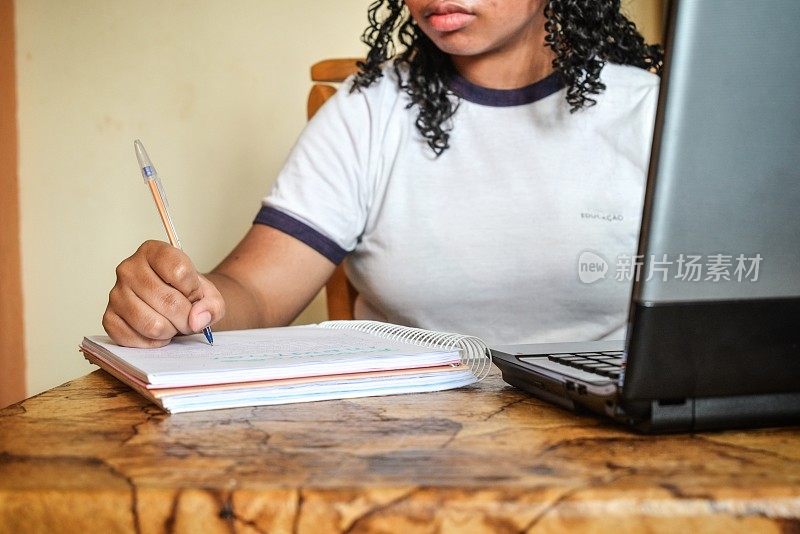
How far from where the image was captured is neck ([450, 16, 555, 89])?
1264mm

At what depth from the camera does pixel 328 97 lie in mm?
1414

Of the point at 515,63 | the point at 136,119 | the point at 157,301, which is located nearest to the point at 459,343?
the point at 157,301

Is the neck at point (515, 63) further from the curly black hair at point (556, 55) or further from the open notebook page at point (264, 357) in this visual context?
the open notebook page at point (264, 357)

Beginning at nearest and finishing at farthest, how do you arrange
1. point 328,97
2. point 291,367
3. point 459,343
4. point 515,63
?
point 291,367
point 459,343
point 515,63
point 328,97

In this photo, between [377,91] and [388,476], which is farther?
[377,91]

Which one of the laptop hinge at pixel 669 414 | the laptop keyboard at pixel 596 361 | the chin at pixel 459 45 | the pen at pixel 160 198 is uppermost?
the chin at pixel 459 45

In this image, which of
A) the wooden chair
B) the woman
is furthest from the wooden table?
the wooden chair

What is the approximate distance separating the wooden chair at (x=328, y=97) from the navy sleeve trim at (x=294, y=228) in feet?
0.61

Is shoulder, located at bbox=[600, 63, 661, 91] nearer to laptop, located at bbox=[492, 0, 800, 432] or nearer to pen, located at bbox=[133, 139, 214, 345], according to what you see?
pen, located at bbox=[133, 139, 214, 345]

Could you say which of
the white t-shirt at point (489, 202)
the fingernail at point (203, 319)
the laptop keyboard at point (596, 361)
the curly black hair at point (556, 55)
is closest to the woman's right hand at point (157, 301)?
the fingernail at point (203, 319)

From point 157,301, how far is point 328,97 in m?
0.73

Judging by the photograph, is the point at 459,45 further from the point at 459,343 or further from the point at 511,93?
the point at 459,343

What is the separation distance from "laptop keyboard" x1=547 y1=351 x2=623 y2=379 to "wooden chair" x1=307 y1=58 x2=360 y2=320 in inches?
31.1

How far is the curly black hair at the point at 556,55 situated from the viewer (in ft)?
3.96
